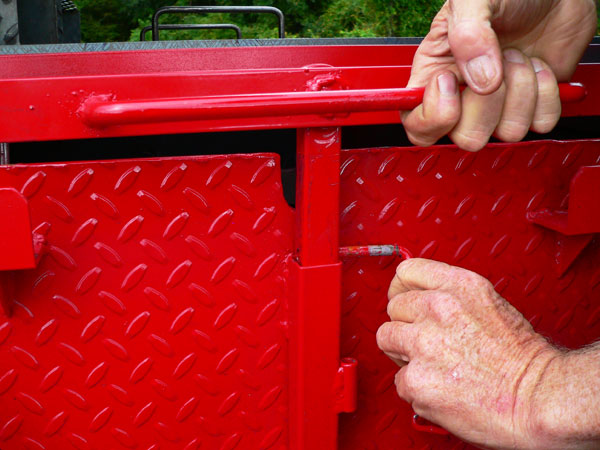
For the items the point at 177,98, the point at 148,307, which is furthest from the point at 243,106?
the point at 148,307

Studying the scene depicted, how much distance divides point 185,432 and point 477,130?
88cm

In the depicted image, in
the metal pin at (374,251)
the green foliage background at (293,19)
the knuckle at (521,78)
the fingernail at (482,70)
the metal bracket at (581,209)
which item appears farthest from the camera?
the green foliage background at (293,19)

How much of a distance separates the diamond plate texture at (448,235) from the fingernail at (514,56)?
30cm

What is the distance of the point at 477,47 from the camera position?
1.10 metres

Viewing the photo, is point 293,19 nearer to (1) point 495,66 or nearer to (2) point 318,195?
(2) point 318,195

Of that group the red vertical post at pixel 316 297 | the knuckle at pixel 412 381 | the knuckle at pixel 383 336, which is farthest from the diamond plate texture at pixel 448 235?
the knuckle at pixel 412 381

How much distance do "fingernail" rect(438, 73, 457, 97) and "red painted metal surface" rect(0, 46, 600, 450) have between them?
0.18 meters

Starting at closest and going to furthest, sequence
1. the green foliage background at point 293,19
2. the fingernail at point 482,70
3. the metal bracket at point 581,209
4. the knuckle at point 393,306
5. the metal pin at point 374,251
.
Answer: the fingernail at point 482,70, the knuckle at point 393,306, the metal pin at point 374,251, the metal bracket at point 581,209, the green foliage background at point 293,19

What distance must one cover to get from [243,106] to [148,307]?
486mm

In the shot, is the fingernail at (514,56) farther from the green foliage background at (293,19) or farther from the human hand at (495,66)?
the green foliage background at (293,19)

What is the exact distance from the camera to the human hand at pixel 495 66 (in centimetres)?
111

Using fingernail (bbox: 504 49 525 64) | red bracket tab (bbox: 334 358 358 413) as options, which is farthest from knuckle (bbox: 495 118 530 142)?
red bracket tab (bbox: 334 358 358 413)

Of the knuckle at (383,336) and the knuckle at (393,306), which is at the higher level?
the knuckle at (393,306)

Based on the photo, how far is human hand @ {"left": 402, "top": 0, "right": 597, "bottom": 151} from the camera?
1112 millimetres
